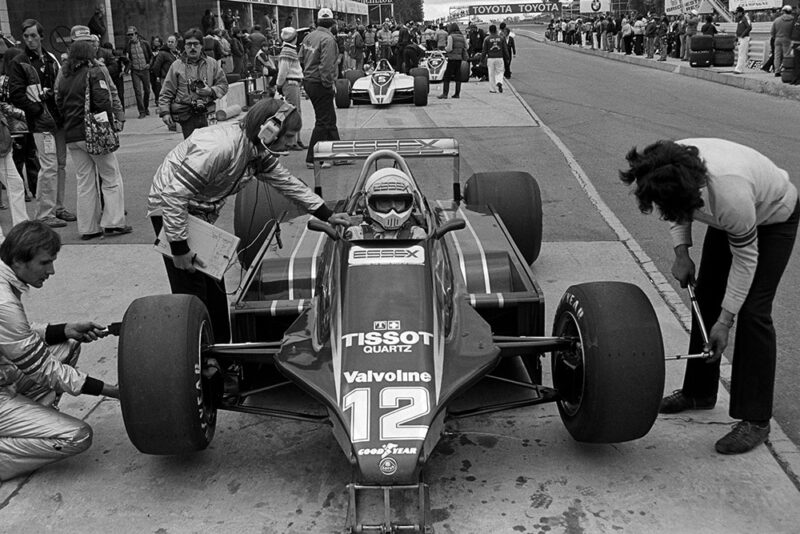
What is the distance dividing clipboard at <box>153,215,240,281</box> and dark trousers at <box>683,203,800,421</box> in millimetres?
2512

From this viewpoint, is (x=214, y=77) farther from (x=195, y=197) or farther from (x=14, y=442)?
(x=14, y=442)

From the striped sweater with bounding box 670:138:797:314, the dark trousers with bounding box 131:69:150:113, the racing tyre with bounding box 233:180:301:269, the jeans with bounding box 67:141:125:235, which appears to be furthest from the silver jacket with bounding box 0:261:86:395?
the dark trousers with bounding box 131:69:150:113

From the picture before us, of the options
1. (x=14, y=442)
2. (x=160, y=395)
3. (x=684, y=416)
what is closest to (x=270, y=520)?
(x=160, y=395)

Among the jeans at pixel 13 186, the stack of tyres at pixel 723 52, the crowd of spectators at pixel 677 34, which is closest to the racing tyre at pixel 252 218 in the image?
the jeans at pixel 13 186

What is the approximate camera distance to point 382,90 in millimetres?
18625

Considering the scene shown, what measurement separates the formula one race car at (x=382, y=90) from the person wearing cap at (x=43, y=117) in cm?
996

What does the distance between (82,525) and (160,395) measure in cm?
62

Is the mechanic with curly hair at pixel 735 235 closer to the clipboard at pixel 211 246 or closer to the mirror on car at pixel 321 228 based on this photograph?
the mirror on car at pixel 321 228

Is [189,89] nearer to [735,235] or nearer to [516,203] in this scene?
[516,203]

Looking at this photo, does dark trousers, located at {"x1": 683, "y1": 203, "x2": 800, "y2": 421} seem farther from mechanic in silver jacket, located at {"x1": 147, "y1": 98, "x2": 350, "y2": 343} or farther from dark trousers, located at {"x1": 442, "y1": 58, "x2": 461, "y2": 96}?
dark trousers, located at {"x1": 442, "y1": 58, "x2": 461, "y2": 96}

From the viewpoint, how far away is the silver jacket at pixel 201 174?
462 cm

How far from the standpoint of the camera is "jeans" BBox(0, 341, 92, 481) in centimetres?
399

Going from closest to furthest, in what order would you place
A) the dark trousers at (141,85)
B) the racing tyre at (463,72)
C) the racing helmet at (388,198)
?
the racing helmet at (388,198), the dark trousers at (141,85), the racing tyre at (463,72)

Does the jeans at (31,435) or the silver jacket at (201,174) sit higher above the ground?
the silver jacket at (201,174)
